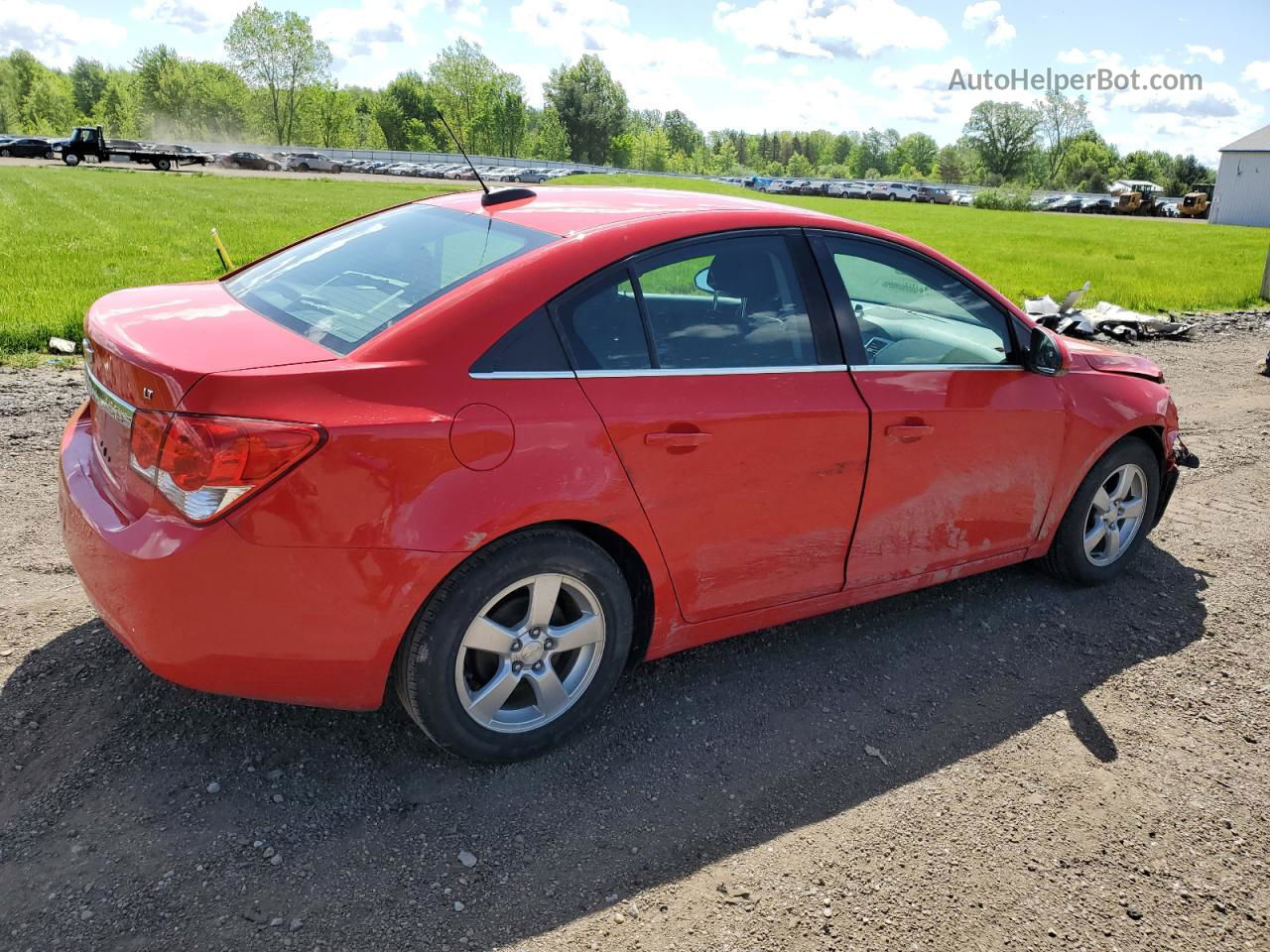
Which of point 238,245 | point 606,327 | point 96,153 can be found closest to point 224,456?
point 606,327

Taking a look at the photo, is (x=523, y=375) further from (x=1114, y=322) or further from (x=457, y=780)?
(x=1114, y=322)

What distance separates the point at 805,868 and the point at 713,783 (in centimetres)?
42

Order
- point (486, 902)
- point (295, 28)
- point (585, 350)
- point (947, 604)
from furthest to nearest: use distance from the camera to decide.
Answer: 1. point (295, 28)
2. point (947, 604)
3. point (585, 350)
4. point (486, 902)

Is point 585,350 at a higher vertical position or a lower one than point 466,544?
higher

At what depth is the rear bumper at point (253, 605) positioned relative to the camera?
2498mm

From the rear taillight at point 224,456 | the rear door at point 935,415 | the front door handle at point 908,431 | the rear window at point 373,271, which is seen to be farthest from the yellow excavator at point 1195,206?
the rear taillight at point 224,456

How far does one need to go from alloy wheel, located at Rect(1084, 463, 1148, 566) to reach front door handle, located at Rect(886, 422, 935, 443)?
50.5 inches

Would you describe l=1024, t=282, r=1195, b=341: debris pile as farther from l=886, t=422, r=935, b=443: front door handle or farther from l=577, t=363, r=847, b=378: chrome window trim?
l=577, t=363, r=847, b=378: chrome window trim

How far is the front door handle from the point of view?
11.5 ft

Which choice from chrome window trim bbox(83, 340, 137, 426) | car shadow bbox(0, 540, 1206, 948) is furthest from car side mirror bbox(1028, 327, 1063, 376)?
chrome window trim bbox(83, 340, 137, 426)

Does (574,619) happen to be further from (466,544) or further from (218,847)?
(218,847)

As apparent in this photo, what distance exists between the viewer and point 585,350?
292 cm

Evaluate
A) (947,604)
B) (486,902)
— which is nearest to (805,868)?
(486,902)

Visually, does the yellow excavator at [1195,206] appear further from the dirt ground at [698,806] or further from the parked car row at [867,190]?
the dirt ground at [698,806]
